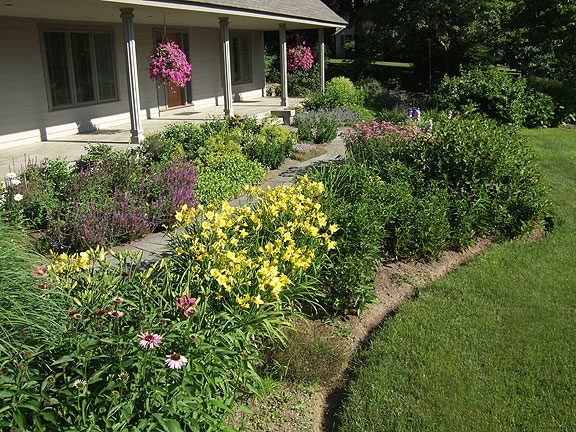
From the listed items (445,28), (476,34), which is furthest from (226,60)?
(476,34)

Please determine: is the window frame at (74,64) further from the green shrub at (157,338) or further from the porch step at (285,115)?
the green shrub at (157,338)

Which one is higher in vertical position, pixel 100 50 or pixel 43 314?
pixel 100 50

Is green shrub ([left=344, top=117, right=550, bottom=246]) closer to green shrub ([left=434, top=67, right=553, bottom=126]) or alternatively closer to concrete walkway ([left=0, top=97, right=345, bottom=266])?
concrete walkway ([left=0, top=97, right=345, bottom=266])

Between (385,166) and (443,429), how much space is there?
364cm

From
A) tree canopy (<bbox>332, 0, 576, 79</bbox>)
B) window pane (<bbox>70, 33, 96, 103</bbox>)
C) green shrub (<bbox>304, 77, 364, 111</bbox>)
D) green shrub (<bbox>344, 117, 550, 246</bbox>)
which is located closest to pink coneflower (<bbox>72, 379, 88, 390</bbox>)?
green shrub (<bbox>344, 117, 550, 246</bbox>)

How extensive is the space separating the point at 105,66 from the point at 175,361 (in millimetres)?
11393

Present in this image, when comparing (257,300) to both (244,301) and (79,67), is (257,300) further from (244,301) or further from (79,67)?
(79,67)

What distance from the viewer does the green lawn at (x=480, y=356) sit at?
3355mm

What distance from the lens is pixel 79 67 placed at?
11.8 m

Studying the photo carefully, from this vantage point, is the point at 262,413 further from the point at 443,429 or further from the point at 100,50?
the point at 100,50

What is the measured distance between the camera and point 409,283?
5.23 meters

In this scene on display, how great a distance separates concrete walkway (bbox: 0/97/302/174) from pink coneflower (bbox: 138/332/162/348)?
16.7ft

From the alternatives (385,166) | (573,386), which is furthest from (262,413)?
(385,166)

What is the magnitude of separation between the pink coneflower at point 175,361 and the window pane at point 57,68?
32.9ft
